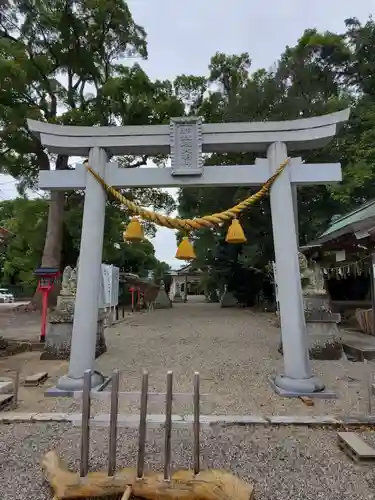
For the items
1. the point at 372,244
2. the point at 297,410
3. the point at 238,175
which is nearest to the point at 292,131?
the point at 238,175

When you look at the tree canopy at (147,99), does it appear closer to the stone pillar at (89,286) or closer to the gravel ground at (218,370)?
the gravel ground at (218,370)

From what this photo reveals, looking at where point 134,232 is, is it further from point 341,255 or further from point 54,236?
point 54,236

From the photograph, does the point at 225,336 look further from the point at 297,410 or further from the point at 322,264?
the point at 297,410

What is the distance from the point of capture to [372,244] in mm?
7047

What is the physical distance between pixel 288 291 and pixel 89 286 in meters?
2.91

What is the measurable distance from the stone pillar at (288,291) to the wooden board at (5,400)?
3603 millimetres

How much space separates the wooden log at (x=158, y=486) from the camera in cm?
245

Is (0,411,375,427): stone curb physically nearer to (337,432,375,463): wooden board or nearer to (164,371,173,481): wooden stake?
(337,432,375,463): wooden board

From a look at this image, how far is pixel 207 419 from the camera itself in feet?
13.1

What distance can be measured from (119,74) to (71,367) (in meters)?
17.1

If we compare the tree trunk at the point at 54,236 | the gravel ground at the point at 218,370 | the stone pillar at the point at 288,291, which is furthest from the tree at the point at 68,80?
the stone pillar at the point at 288,291

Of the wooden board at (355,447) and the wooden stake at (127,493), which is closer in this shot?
the wooden stake at (127,493)

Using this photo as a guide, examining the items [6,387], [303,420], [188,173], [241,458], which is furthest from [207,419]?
[188,173]

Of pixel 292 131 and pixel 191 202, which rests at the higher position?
pixel 191 202
